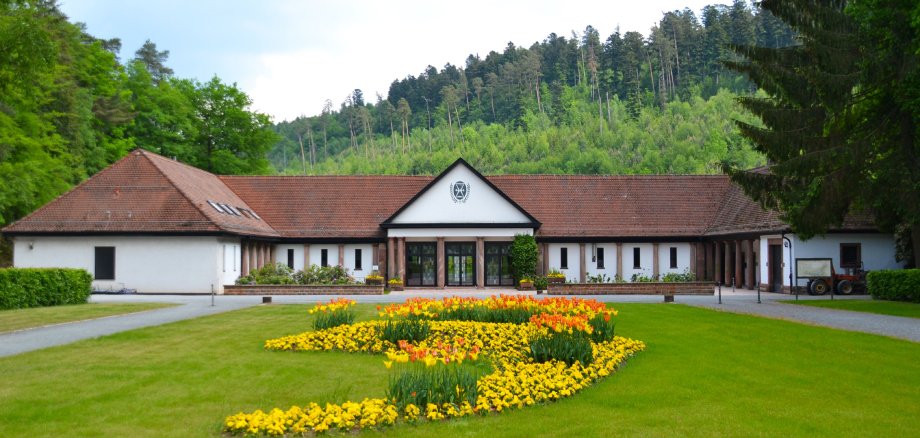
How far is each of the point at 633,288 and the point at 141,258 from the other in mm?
21641

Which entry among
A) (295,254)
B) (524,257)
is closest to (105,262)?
(295,254)

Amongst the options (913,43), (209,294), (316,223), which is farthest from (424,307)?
(316,223)

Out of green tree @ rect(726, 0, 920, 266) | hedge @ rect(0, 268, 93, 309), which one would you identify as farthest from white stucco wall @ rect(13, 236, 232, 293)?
green tree @ rect(726, 0, 920, 266)

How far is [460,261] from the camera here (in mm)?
41875

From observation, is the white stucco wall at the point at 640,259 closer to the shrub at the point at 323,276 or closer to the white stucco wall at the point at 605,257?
the white stucco wall at the point at 605,257

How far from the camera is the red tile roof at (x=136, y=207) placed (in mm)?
35031

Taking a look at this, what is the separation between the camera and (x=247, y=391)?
10.8m

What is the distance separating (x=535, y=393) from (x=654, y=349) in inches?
213

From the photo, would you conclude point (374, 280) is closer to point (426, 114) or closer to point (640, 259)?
point (640, 259)

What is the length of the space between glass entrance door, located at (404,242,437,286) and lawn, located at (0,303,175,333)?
15944mm

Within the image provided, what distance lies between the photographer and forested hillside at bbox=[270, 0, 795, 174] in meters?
98.5

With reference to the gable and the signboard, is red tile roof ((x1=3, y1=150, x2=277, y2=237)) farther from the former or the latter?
the signboard

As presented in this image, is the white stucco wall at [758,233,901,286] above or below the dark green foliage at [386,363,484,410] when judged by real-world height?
above

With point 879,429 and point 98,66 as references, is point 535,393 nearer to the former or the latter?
point 879,429
